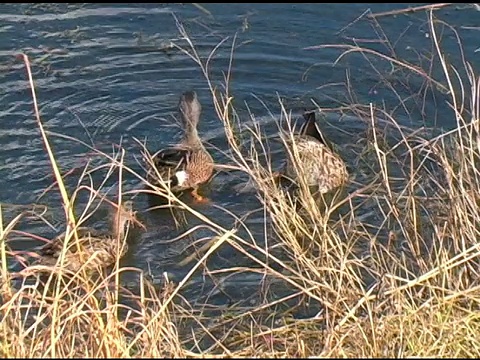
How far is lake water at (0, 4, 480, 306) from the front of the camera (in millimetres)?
7949

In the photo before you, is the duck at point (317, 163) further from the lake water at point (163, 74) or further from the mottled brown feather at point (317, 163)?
the lake water at point (163, 74)

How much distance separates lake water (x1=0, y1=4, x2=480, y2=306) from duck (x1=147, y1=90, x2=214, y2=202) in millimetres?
120

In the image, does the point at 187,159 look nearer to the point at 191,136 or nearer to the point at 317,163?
the point at 191,136

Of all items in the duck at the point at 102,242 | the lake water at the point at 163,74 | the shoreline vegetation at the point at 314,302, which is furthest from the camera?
the lake water at the point at 163,74

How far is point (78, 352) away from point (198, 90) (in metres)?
4.71

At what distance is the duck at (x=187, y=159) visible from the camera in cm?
781

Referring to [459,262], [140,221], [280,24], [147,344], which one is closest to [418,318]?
[459,262]

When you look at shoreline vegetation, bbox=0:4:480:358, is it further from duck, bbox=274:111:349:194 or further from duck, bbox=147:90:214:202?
duck, bbox=147:90:214:202

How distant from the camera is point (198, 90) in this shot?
29.5 feet

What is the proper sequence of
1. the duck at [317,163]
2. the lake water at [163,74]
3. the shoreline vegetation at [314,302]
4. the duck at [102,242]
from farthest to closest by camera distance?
1. the lake water at [163,74]
2. the duck at [317,163]
3. the duck at [102,242]
4. the shoreline vegetation at [314,302]

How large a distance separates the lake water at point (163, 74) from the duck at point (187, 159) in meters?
0.12

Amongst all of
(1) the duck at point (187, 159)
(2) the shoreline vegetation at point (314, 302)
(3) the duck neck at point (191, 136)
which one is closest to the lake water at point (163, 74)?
(1) the duck at point (187, 159)

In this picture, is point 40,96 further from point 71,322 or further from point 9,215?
point 71,322

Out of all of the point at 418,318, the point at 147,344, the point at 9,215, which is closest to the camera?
the point at 147,344
